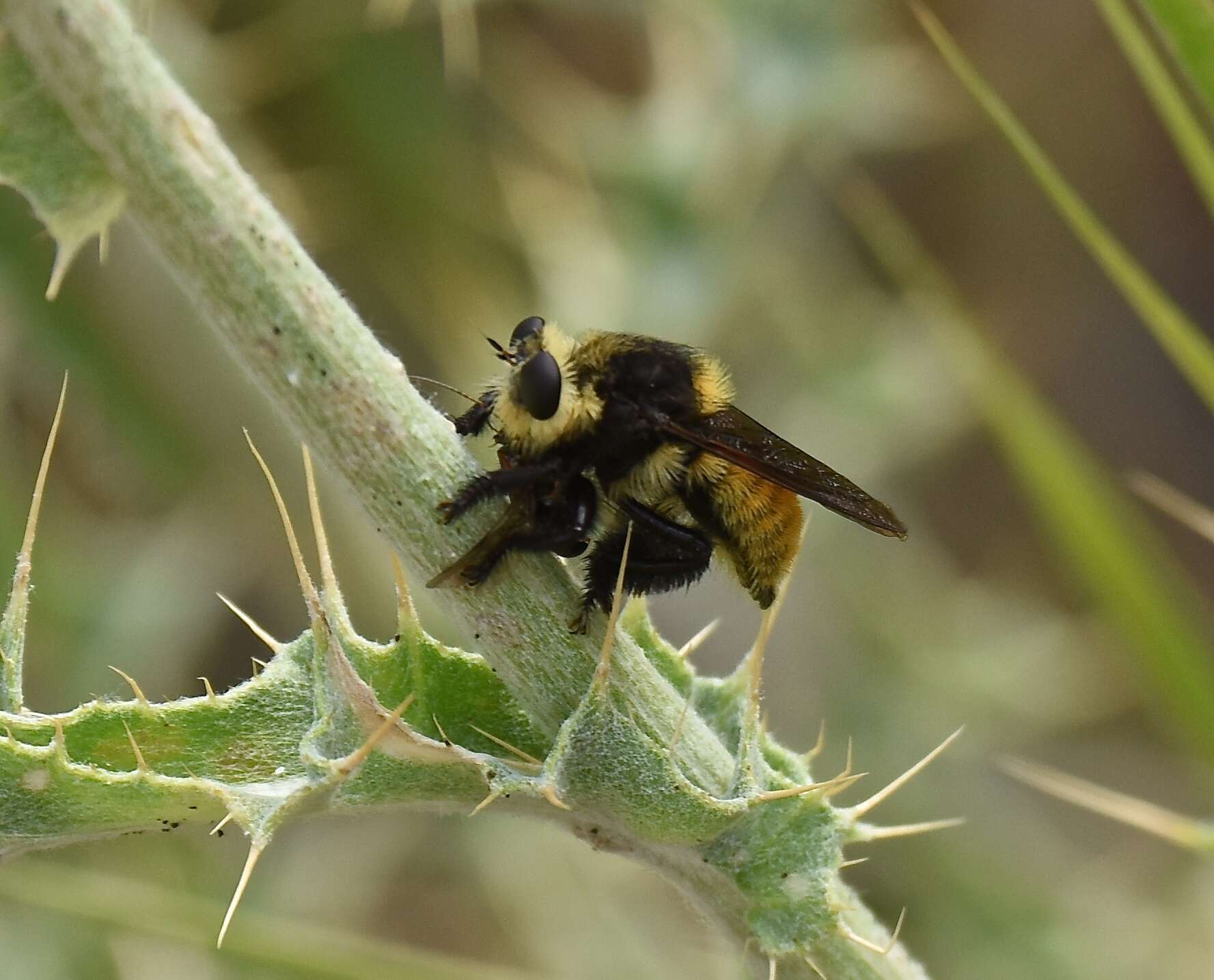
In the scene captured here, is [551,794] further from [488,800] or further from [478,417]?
[478,417]

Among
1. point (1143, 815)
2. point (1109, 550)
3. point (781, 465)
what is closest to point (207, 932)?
point (781, 465)

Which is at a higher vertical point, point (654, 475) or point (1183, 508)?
point (1183, 508)

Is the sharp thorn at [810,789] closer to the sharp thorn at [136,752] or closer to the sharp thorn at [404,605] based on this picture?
the sharp thorn at [404,605]

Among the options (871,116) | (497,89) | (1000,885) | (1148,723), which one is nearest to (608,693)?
(1000,885)

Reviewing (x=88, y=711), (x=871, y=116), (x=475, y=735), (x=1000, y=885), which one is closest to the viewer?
(x=88, y=711)

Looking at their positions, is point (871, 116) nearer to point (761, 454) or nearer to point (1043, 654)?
point (1043, 654)

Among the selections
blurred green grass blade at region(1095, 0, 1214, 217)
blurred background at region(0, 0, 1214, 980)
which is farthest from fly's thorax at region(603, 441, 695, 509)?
blurred background at region(0, 0, 1214, 980)

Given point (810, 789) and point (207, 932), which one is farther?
point (207, 932)
